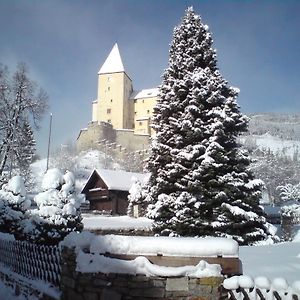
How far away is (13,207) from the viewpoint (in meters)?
14.5

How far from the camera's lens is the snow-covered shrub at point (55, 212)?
511 inches

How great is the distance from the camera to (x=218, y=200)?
14859 millimetres

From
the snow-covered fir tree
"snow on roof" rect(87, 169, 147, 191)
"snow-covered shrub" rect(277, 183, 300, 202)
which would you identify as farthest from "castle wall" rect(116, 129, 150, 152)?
the snow-covered fir tree

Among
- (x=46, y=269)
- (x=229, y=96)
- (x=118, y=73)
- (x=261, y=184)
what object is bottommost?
(x=46, y=269)

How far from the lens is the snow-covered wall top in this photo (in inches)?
202

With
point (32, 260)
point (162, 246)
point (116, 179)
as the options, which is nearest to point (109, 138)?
point (116, 179)

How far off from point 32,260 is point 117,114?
3989 inches

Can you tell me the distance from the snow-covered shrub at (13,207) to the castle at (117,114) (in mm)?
88239

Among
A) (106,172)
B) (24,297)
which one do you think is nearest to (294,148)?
(106,172)

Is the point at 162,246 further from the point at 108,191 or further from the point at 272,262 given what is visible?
the point at 108,191

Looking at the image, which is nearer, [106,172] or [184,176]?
[184,176]

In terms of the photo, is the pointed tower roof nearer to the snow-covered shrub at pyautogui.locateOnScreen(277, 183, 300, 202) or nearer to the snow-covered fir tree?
the snow-covered shrub at pyautogui.locateOnScreen(277, 183, 300, 202)

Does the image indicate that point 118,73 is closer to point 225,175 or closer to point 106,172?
point 106,172

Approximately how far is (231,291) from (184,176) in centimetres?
1050
